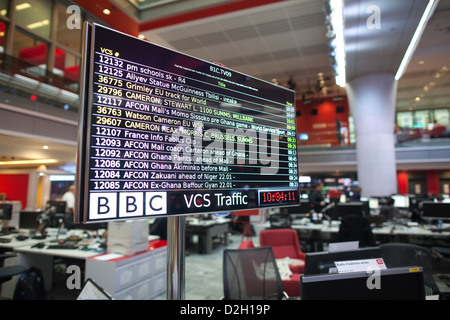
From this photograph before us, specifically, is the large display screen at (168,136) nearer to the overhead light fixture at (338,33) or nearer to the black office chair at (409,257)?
the black office chair at (409,257)

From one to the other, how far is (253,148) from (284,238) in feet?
11.4

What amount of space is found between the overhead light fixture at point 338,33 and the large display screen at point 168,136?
587cm

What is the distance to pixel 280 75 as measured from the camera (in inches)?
531

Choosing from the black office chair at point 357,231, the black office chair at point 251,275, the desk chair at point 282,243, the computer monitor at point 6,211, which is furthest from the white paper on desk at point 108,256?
the black office chair at point 357,231

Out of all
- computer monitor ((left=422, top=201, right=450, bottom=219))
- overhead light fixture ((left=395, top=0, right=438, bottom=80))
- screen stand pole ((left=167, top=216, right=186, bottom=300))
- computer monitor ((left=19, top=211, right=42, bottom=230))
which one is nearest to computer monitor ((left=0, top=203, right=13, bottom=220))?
computer monitor ((left=19, top=211, right=42, bottom=230))

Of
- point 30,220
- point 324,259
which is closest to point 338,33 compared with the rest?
point 324,259

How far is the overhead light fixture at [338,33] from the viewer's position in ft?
20.6

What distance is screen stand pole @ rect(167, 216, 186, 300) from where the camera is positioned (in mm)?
1319

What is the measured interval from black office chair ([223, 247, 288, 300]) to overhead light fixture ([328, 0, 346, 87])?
5.82 metres

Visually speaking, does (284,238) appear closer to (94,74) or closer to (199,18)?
(94,74)

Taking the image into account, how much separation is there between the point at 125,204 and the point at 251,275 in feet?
7.73

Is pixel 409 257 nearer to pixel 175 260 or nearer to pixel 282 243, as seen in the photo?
pixel 282 243

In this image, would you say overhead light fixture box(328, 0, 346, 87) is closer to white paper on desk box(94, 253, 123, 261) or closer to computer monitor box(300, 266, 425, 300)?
computer monitor box(300, 266, 425, 300)
